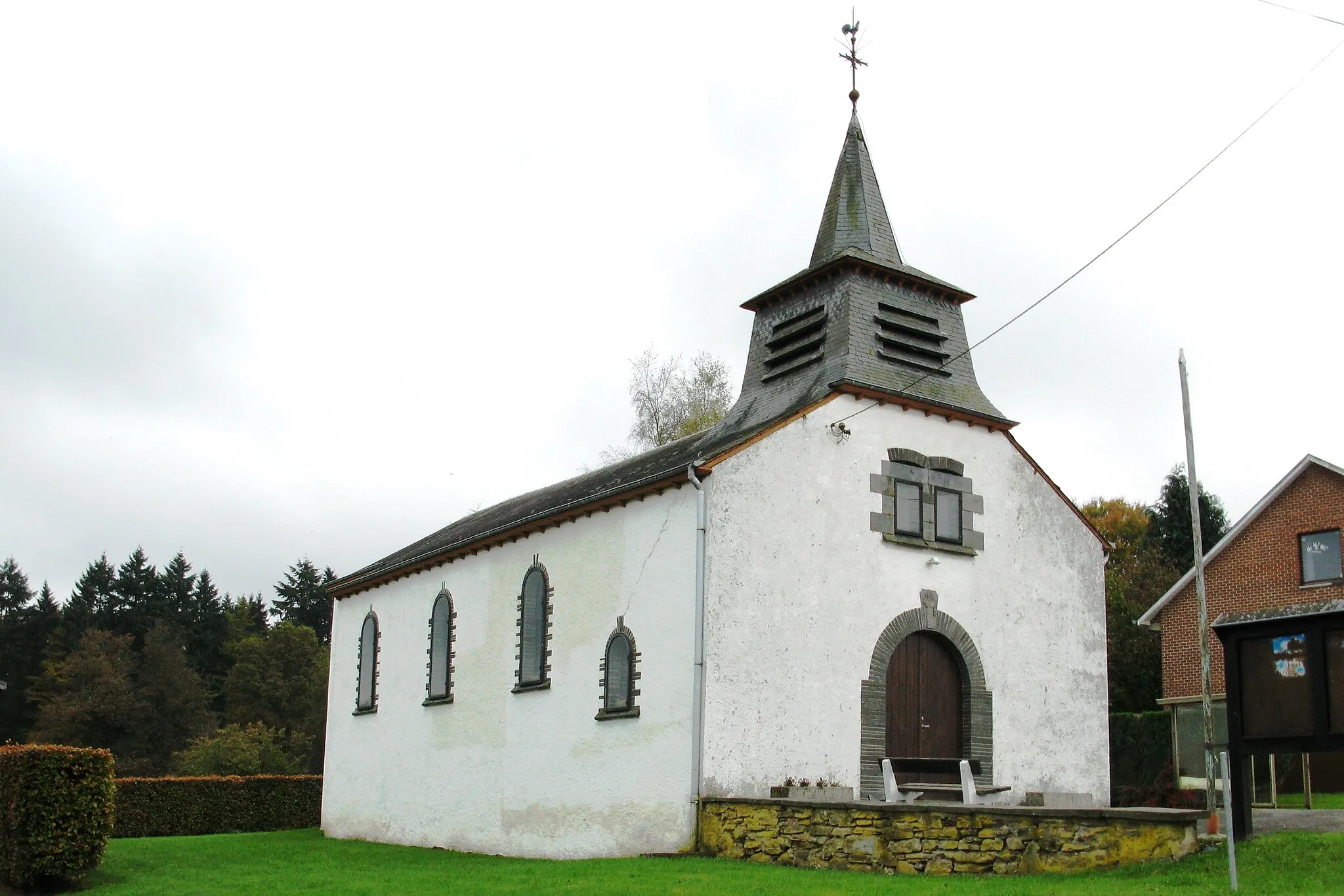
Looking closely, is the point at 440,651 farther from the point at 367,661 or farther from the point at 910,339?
the point at 910,339

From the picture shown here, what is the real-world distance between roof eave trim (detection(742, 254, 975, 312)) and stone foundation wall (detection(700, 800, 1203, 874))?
29.5 ft

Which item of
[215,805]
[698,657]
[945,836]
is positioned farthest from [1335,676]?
[215,805]

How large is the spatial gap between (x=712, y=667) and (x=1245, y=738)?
6.82 metres

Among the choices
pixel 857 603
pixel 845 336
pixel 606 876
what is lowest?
pixel 606 876

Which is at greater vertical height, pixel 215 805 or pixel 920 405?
pixel 920 405

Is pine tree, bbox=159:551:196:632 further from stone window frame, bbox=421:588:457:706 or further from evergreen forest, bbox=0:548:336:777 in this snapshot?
stone window frame, bbox=421:588:457:706

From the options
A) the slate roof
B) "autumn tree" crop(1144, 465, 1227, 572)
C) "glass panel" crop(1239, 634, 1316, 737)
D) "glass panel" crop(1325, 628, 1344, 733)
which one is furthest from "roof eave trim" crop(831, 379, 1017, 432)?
"autumn tree" crop(1144, 465, 1227, 572)

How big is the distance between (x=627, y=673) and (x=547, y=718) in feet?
7.48

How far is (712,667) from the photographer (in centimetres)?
1725

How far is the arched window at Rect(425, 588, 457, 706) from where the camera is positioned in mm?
24609

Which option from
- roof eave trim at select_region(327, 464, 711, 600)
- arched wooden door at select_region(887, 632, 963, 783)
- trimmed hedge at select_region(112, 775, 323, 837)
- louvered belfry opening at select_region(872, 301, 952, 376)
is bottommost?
trimmed hedge at select_region(112, 775, 323, 837)

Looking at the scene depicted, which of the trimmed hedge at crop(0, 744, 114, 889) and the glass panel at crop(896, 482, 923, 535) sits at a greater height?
the glass panel at crop(896, 482, 923, 535)

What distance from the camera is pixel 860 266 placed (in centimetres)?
2109

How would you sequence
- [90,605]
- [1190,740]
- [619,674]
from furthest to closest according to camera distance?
1. [90,605]
2. [1190,740]
3. [619,674]
